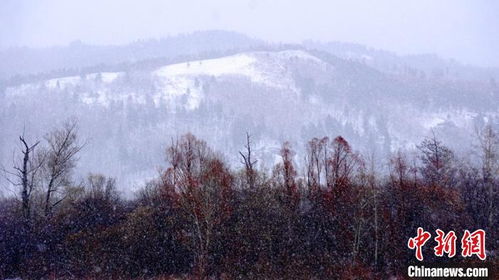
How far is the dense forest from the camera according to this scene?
25688 mm

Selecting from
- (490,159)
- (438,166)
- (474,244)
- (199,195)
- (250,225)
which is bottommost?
(250,225)

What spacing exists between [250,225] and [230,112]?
431ft

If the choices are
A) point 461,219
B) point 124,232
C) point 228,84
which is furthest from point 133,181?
point 461,219

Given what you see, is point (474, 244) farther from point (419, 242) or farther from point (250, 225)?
point (250, 225)

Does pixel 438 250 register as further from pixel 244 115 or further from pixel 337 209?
pixel 244 115

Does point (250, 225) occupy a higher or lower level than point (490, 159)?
lower

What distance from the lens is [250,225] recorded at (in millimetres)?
30688

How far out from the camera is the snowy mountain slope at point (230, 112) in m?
140

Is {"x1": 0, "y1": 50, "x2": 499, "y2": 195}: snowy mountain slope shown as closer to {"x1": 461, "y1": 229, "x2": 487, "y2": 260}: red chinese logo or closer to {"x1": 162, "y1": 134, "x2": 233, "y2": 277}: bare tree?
{"x1": 162, "y1": 134, "x2": 233, "y2": 277}: bare tree

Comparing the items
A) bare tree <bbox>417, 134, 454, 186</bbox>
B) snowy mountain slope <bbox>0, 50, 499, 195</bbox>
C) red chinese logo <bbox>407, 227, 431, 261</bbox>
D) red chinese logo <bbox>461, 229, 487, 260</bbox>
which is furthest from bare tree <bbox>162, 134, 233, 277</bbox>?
snowy mountain slope <bbox>0, 50, 499, 195</bbox>

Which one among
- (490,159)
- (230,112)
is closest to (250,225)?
(490,159)

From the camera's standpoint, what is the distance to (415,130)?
158 metres

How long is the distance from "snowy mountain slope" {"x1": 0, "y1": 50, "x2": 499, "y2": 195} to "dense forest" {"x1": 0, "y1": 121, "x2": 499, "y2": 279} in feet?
289

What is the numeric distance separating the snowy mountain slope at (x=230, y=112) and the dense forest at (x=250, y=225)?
88.1m
